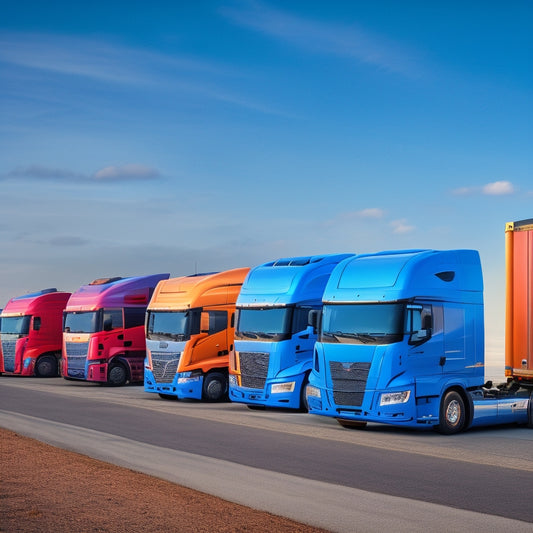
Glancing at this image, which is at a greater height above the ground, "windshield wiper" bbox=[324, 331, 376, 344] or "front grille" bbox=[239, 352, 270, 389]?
"windshield wiper" bbox=[324, 331, 376, 344]

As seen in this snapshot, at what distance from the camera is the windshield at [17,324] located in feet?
124

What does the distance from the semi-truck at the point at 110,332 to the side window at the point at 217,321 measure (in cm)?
764

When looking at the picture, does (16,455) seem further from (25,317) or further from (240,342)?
(25,317)

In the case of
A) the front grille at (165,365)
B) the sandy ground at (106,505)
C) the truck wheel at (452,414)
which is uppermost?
the front grille at (165,365)

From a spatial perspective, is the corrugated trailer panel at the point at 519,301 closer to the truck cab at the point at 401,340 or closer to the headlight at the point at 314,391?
the truck cab at the point at 401,340

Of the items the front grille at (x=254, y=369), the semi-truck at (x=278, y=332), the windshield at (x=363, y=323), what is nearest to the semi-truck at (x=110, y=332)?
the semi-truck at (x=278, y=332)

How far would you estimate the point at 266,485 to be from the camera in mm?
11141

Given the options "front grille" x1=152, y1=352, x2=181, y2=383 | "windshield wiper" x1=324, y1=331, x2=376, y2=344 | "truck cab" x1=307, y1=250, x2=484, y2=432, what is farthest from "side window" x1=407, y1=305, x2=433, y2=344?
"front grille" x1=152, y1=352, x2=181, y2=383

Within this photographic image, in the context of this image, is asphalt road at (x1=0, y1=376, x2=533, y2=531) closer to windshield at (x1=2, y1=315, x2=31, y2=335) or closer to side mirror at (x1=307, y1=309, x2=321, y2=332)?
side mirror at (x1=307, y1=309, x2=321, y2=332)

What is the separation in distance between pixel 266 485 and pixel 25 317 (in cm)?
2855

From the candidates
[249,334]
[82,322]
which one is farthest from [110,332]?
[249,334]

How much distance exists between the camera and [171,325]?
26.0 meters

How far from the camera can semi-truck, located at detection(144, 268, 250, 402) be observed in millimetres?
25234

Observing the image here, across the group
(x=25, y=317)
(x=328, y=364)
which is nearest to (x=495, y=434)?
(x=328, y=364)
